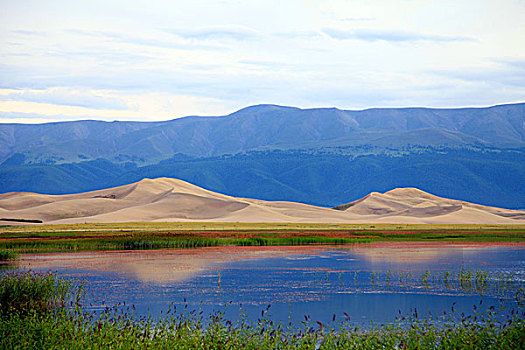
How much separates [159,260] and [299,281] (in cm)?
1334

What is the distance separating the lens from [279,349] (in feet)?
49.3

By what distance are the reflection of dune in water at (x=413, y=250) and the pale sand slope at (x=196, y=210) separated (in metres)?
53.8

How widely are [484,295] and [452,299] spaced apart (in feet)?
5.39

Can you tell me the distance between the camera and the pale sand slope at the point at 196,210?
117938mm

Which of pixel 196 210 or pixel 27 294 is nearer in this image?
pixel 27 294

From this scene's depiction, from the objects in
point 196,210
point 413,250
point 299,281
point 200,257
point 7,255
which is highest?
point 7,255

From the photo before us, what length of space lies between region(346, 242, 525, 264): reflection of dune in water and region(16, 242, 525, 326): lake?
14 centimetres

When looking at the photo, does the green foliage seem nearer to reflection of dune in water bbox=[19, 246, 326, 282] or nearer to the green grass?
reflection of dune in water bbox=[19, 246, 326, 282]

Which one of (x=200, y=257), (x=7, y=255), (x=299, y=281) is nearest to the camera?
(x=299, y=281)

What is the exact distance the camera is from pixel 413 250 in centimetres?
5262

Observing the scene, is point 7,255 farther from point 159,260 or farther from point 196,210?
point 196,210

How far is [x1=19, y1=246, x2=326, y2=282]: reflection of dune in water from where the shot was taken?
36084mm

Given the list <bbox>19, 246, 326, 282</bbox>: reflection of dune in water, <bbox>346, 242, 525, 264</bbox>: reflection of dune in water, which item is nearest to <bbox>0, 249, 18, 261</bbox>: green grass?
<bbox>19, 246, 326, 282</bbox>: reflection of dune in water

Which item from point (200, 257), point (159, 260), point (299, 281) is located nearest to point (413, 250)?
point (200, 257)
